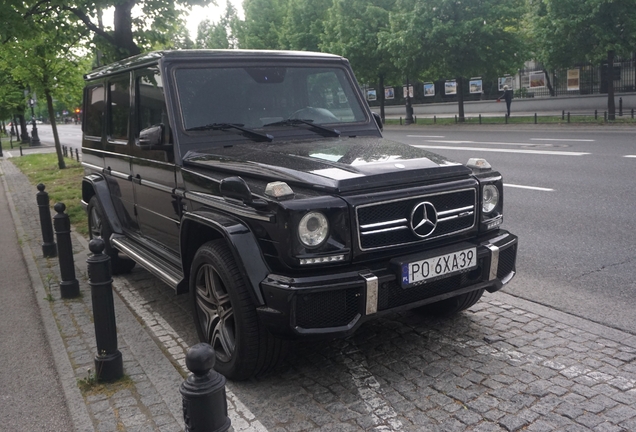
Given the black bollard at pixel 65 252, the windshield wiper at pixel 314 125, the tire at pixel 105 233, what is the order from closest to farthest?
the windshield wiper at pixel 314 125
the black bollard at pixel 65 252
the tire at pixel 105 233

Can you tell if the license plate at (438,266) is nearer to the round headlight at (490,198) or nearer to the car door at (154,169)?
the round headlight at (490,198)

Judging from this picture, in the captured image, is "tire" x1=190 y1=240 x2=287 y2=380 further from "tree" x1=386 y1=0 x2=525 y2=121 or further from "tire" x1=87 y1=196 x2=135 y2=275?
"tree" x1=386 y1=0 x2=525 y2=121

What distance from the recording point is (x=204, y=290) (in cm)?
446

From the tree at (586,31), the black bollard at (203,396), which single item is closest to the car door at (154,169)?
the black bollard at (203,396)

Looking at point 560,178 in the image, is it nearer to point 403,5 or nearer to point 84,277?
point 84,277

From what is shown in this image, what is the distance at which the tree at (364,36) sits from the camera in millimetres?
41781

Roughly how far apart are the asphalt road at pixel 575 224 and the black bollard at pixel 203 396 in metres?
3.43

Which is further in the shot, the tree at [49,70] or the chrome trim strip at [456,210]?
the tree at [49,70]

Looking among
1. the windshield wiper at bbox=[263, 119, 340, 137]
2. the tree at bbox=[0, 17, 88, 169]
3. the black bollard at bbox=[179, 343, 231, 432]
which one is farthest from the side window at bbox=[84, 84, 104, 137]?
the tree at bbox=[0, 17, 88, 169]

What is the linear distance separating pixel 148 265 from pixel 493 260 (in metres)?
2.79

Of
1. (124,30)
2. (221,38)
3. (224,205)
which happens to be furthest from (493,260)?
(221,38)

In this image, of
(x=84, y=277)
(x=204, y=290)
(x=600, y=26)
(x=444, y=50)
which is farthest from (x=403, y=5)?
(x=204, y=290)

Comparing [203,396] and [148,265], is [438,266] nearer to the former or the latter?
[203,396]

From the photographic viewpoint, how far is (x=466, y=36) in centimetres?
3359
